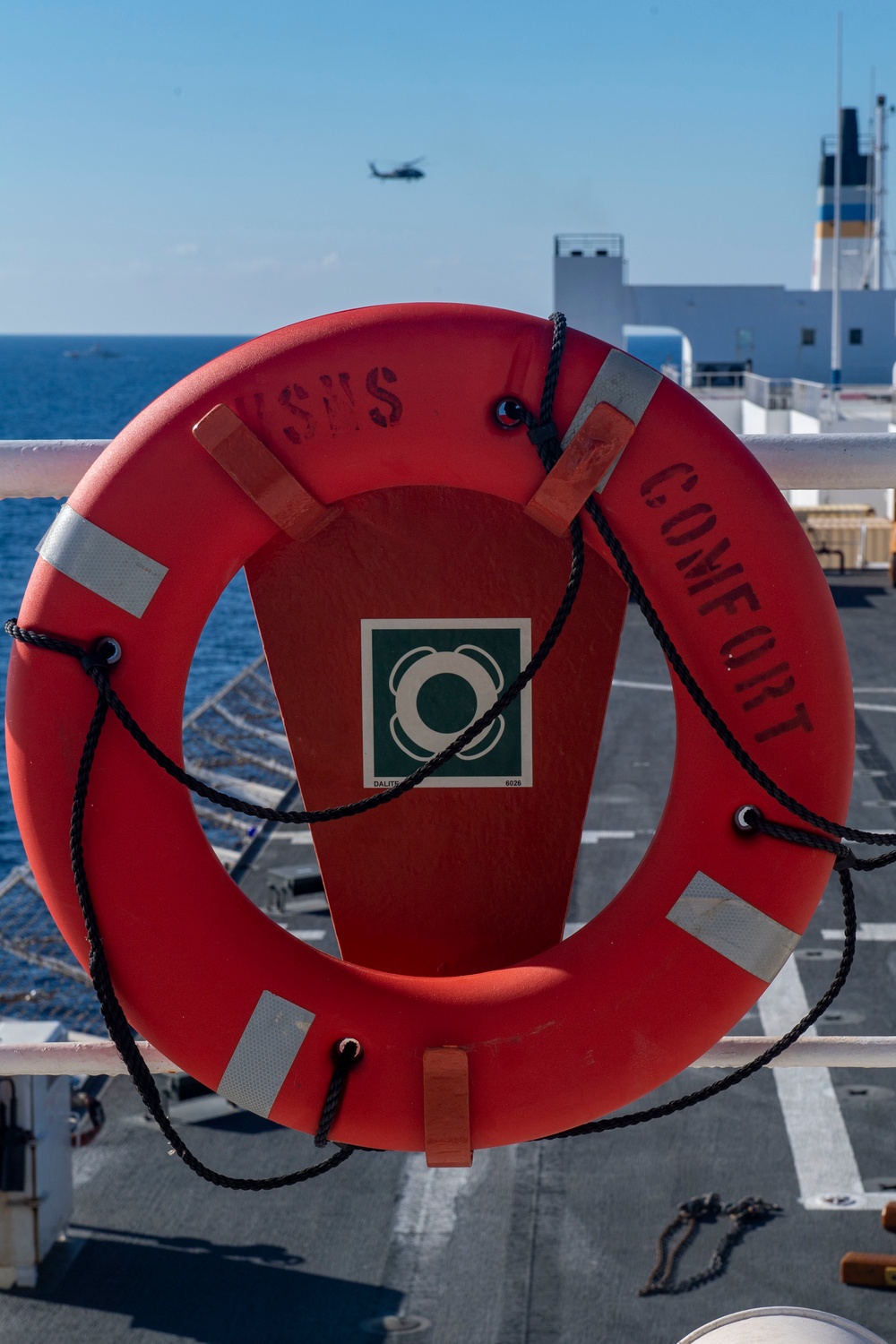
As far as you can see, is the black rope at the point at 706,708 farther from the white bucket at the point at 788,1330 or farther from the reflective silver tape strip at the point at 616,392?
the white bucket at the point at 788,1330

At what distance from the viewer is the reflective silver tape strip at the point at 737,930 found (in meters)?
1.52

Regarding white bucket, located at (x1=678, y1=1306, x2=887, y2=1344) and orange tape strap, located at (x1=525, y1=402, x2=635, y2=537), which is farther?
white bucket, located at (x1=678, y1=1306, x2=887, y2=1344)

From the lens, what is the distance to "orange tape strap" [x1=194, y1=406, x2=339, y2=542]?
1.47 metres

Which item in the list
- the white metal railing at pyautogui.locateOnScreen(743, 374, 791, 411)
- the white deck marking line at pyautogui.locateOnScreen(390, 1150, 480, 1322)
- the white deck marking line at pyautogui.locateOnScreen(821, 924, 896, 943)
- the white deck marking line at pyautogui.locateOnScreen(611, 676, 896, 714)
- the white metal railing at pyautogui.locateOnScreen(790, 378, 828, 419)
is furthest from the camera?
the white metal railing at pyautogui.locateOnScreen(743, 374, 791, 411)

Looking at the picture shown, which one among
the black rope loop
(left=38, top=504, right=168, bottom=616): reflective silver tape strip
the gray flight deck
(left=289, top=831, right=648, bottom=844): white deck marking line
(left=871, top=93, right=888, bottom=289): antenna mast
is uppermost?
(left=871, top=93, right=888, bottom=289): antenna mast

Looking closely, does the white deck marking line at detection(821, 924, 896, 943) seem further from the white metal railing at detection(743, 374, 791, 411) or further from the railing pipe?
the white metal railing at detection(743, 374, 791, 411)

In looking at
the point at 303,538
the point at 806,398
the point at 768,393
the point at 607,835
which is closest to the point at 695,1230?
the point at 607,835

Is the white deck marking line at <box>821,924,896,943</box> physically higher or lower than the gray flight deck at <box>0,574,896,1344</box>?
higher

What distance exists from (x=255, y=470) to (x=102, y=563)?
0.20m

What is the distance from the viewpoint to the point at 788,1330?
165 cm

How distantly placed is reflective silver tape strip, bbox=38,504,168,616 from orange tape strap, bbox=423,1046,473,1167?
0.60 meters

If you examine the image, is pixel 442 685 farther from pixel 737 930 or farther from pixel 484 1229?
pixel 484 1229

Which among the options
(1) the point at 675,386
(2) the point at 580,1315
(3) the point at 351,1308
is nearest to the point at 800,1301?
(2) the point at 580,1315

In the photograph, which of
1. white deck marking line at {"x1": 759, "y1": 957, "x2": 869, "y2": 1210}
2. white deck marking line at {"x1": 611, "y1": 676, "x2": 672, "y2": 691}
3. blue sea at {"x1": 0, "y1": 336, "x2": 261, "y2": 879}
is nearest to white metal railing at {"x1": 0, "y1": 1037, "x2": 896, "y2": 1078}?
white deck marking line at {"x1": 759, "y1": 957, "x2": 869, "y2": 1210}
